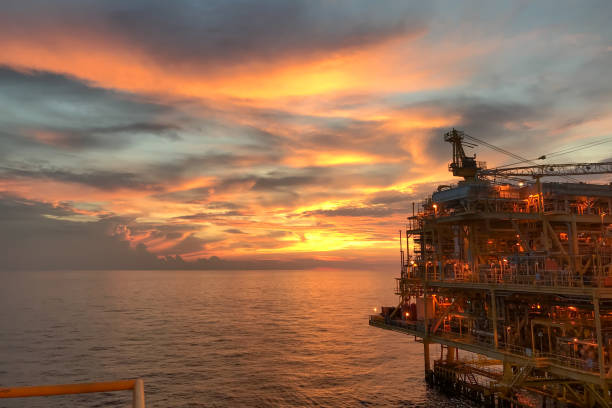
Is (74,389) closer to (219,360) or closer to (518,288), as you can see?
(518,288)

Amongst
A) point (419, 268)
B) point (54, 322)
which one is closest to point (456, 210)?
point (419, 268)

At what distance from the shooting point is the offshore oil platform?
1439 inches

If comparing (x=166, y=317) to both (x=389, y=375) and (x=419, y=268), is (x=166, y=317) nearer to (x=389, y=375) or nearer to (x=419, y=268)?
(x=389, y=375)

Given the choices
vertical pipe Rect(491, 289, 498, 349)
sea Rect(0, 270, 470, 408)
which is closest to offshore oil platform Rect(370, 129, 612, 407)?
vertical pipe Rect(491, 289, 498, 349)

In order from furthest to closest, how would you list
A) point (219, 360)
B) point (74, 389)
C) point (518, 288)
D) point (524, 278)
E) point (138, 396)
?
1. point (219, 360)
2. point (524, 278)
3. point (518, 288)
4. point (74, 389)
5. point (138, 396)

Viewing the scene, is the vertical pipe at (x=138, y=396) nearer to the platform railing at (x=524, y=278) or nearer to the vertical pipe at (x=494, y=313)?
the platform railing at (x=524, y=278)

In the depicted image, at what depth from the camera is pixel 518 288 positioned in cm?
Result: 3822

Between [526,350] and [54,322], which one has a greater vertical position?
[526,350]

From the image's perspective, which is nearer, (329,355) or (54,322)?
(329,355)

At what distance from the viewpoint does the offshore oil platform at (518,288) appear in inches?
1439

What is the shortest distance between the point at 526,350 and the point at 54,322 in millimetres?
112821

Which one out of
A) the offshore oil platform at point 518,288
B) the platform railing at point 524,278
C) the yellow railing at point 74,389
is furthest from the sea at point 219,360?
the yellow railing at point 74,389

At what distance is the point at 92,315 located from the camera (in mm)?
127375

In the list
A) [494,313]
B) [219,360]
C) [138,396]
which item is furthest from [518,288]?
[219,360]
